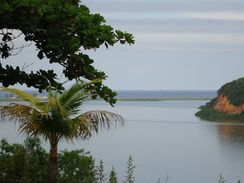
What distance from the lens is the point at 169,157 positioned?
34844mm

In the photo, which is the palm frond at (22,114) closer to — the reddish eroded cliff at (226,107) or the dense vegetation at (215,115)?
the dense vegetation at (215,115)

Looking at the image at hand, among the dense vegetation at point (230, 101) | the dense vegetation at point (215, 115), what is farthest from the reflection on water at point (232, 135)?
the dense vegetation at point (230, 101)

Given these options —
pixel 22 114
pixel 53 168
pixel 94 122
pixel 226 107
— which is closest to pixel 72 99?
pixel 94 122

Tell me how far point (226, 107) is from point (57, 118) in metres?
90.0

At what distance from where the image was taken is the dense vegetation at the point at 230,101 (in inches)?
3605

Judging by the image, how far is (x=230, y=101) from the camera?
9538 cm

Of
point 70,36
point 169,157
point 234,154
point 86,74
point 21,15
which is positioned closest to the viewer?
point 21,15

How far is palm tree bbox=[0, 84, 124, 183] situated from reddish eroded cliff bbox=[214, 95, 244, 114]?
8609 centimetres

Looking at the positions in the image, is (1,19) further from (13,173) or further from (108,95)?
(13,173)

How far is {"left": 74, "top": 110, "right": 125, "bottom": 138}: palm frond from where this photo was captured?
26.8ft

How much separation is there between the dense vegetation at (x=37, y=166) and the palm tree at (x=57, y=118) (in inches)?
59.7

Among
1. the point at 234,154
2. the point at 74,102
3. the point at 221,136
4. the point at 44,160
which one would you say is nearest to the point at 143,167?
the point at 234,154

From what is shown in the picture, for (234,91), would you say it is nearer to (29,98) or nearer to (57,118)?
(57,118)

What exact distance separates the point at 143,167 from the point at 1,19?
24602 mm
